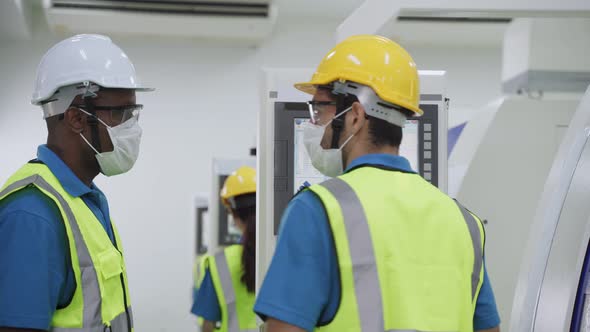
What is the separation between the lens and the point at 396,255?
5.23 ft

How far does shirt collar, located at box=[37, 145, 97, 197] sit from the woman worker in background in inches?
76.1

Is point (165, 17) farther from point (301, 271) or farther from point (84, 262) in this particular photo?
point (301, 271)

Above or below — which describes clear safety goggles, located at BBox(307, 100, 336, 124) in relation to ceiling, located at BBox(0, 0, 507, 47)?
below

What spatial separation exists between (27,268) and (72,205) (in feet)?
0.77

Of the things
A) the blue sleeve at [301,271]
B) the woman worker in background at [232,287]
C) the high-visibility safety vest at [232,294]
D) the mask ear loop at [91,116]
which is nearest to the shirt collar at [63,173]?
the mask ear loop at [91,116]

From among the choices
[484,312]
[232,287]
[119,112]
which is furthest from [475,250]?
[232,287]

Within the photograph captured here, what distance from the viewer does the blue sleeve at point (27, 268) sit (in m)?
1.76

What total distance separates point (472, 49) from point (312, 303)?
613 cm

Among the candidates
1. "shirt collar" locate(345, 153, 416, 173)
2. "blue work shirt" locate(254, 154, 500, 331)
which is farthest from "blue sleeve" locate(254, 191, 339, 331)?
"shirt collar" locate(345, 153, 416, 173)

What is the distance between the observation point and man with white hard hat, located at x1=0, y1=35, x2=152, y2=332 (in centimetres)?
177

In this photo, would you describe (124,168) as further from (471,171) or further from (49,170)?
(471,171)

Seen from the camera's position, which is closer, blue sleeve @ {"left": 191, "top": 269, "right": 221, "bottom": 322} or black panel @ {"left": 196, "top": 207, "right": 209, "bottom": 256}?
blue sleeve @ {"left": 191, "top": 269, "right": 221, "bottom": 322}

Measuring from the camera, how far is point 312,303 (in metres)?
1.53

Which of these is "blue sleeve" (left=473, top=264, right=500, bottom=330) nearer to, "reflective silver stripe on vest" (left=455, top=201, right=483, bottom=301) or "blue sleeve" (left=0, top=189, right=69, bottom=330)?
"reflective silver stripe on vest" (left=455, top=201, right=483, bottom=301)
